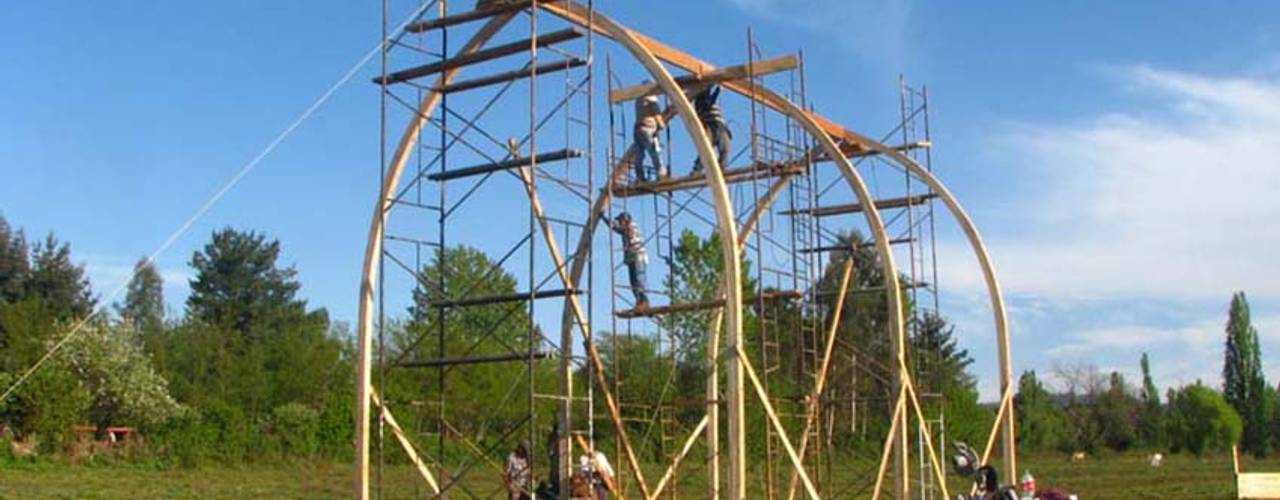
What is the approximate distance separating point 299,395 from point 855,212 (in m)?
33.7

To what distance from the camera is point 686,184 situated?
18031mm

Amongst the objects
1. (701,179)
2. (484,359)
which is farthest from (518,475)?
(701,179)

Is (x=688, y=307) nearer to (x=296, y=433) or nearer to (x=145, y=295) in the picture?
(x=296, y=433)

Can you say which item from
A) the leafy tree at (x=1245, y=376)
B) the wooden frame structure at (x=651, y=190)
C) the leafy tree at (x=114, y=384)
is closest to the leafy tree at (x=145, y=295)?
the leafy tree at (x=114, y=384)

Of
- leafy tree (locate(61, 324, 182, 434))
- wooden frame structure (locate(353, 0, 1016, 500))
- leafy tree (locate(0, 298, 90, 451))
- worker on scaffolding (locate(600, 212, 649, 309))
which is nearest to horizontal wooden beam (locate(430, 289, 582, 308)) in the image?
wooden frame structure (locate(353, 0, 1016, 500))

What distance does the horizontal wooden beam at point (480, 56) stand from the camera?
15.8 m

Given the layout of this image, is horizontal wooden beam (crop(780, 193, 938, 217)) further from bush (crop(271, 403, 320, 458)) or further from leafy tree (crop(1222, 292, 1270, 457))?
leafy tree (crop(1222, 292, 1270, 457))

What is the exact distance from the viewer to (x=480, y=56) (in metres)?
16.0

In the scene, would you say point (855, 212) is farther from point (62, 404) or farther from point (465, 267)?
point (465, 267)

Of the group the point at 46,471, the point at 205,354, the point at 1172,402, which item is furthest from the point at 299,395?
the point at 1172,402

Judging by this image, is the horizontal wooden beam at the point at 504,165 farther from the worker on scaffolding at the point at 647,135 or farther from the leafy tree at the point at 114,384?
the leafy tree at the point at 114,384

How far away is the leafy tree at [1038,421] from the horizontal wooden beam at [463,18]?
44457 millimetres

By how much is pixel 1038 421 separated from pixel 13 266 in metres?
38.3

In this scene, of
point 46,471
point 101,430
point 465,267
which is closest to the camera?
point 46,471
